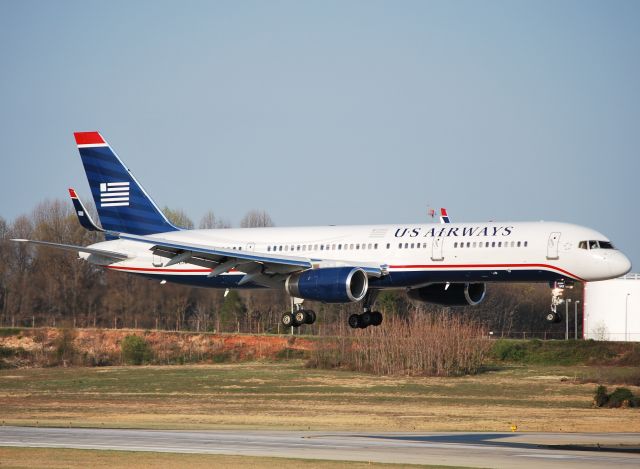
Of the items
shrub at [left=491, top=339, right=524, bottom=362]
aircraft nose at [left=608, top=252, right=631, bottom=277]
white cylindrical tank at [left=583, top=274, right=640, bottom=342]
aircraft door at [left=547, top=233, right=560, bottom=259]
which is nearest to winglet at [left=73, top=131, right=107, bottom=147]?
aircraft door at [left=547, top=233, right=560, bottom=259]

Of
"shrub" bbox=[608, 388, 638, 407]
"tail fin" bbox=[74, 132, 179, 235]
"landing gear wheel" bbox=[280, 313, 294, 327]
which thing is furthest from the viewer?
"shrub" bbox=[608, 388, 638, 407]

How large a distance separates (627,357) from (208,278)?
49.8 m

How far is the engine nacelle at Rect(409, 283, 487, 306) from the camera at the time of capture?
59.4 metres

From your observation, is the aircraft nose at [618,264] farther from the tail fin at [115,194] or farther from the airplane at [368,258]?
the tail fin at [115,194]

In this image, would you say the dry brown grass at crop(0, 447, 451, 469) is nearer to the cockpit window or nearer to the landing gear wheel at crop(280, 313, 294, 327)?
the landing gear wheel at crop(280, 313, 294, 327)

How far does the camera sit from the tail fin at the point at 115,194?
223ft

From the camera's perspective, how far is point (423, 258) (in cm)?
5531

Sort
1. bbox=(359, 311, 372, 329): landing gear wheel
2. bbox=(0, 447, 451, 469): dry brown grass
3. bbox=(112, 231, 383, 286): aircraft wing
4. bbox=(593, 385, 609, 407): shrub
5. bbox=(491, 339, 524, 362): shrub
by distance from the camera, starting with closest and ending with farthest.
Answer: bbox=(0, 447, 451, 469): dry brown grass, bbox=(112, 231, 383, 286): aircraft wing, bbox=(359, 311, 372, 329): landing gear wheel, bbox=(593, 385, 609, 407): shrub, bbox=(491, 339, 524, 362): shrub

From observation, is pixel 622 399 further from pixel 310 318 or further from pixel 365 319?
pixel 310 318

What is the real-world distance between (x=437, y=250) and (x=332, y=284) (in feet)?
17.1

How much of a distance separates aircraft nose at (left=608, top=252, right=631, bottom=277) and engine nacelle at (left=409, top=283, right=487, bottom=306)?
28.8 feet

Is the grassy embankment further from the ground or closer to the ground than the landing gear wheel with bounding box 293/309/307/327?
closer to the ground

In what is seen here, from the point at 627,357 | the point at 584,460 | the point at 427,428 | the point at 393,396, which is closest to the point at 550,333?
the point at 627,357

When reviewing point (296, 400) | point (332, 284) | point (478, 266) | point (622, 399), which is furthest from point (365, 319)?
point (296, 400)
